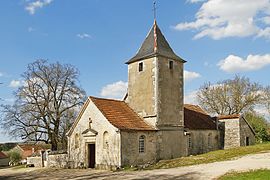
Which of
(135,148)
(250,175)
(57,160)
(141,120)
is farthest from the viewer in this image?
(57,160)

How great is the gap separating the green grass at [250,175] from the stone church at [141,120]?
9.62 m

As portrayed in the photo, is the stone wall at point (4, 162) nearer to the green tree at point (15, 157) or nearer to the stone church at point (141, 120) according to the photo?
the green tree at point (15, 157)

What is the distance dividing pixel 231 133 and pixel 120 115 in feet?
45.1

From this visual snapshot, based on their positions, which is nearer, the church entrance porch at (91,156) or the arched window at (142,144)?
the arched window at (142,144)

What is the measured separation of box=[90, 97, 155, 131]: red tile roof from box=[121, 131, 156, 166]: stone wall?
44 centimetres

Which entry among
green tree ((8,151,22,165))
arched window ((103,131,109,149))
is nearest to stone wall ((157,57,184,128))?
arched window ((103,131,109,149))

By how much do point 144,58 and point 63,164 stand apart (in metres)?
11.3

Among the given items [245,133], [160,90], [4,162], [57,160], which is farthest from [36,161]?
[4,162]

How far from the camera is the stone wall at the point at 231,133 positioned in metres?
33.4

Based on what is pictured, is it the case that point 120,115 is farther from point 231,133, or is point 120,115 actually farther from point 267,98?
point 267,98

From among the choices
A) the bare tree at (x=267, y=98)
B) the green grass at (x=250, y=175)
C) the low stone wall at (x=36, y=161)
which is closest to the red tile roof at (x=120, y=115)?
the green grass at (x=250, y=175)

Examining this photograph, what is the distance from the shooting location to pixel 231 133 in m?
33.9

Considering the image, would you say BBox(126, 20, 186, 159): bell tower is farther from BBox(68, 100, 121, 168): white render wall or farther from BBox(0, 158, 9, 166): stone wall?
BBox(0, 158, 9, 166): stone wall

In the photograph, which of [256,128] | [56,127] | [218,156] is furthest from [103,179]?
[256,128]
